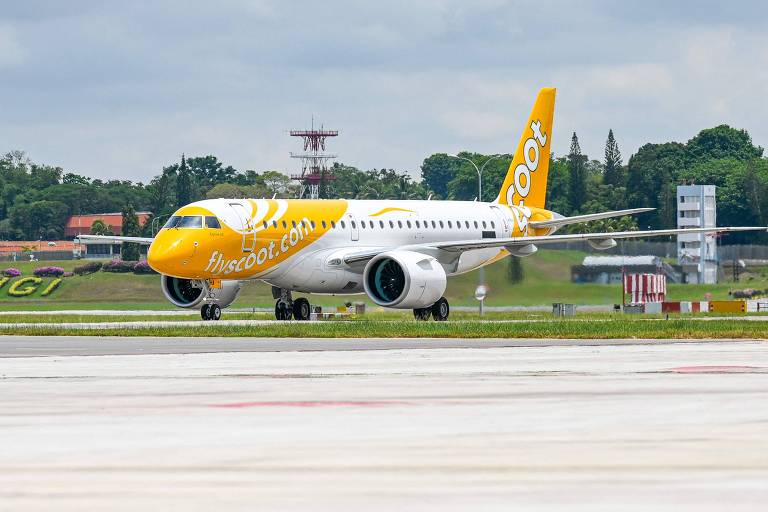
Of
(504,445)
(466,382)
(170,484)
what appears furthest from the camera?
(466,382)

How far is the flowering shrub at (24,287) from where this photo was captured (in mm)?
123000

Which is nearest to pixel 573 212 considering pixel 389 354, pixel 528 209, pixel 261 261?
pixel 528 209

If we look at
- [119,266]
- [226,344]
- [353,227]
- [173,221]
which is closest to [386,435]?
[226,344]

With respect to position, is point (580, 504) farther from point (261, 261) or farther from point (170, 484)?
point (261, 261)

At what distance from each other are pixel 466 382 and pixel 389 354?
29.4 feet

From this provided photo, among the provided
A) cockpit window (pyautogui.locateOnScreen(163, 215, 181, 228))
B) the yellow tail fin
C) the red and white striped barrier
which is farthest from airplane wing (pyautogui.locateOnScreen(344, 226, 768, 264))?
the red and white striped barrier

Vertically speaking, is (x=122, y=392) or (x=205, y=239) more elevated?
(x=205, y=239)

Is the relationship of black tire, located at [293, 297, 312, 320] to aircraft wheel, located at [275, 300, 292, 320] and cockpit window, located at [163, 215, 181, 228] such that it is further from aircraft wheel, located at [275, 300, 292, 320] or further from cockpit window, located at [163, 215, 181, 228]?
cockpit window, located at [163, 215, 181, 228]

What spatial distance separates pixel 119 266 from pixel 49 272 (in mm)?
8463

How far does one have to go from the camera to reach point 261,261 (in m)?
56.9

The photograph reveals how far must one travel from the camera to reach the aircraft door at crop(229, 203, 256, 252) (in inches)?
2207

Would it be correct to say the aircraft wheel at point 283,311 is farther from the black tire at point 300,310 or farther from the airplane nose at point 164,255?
the airplane nose at point 164,255

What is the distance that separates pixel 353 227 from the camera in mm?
60344

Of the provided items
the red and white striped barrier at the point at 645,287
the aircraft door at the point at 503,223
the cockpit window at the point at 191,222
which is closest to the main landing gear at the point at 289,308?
the cockpit window at the point at 191,222
